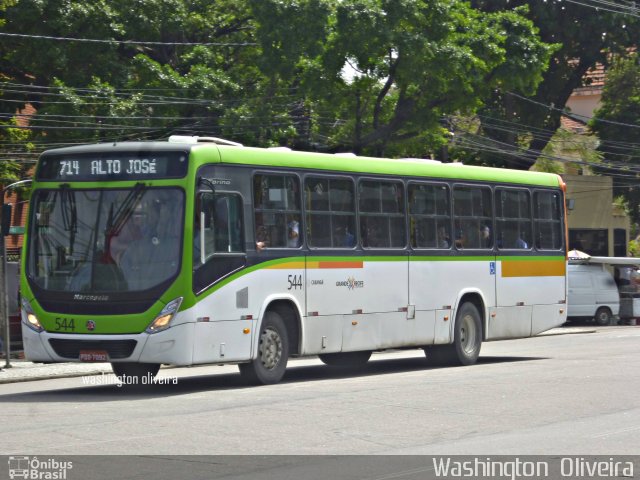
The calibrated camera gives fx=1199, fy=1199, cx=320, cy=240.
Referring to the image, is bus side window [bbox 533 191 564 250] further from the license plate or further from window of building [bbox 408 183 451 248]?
the license plate

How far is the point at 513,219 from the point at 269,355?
7.38m

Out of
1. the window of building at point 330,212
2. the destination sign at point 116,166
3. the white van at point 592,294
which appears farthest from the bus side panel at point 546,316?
the white van at point 592,294

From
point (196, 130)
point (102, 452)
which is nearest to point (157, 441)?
point (102, 452)

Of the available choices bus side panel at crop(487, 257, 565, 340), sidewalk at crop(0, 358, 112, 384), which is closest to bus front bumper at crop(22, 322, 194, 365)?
sidewalk at crop(0, 358, 112, 384)

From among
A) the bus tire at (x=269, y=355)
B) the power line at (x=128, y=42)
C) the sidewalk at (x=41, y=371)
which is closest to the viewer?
the bus tire at (x=269, y=355)

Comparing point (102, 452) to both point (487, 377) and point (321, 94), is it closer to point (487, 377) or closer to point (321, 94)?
point (487, 377)

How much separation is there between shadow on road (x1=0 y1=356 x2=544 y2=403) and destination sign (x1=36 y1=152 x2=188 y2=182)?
290cm

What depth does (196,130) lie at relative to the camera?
30.9m

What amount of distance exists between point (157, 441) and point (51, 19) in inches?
807

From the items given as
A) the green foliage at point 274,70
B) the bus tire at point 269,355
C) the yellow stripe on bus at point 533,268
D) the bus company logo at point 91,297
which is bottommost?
the bus tire at point 269,355

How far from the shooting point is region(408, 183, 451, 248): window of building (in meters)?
20.1

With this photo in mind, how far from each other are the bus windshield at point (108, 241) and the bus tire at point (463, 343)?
7214mm
